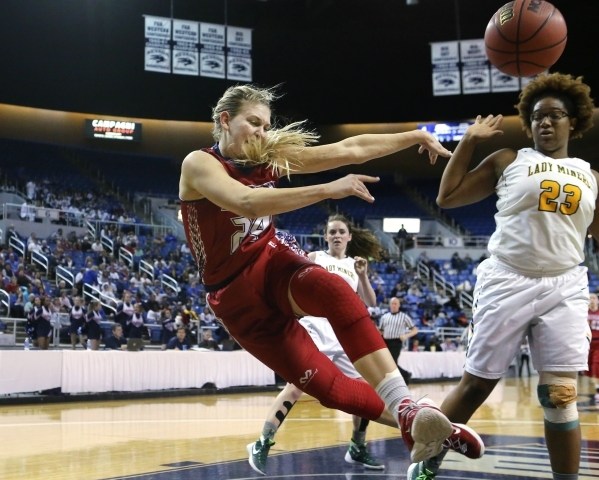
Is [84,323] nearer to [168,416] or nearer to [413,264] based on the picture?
[168,416]

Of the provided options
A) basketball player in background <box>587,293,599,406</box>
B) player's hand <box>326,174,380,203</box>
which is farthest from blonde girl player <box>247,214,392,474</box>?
basketball player in background <box>587,293,599,406</box>

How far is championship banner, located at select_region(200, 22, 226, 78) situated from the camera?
2423cm

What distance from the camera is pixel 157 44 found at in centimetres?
2372

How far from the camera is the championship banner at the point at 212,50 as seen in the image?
24234mm

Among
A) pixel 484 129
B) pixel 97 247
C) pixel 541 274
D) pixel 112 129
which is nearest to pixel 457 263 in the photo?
pixel 97 247

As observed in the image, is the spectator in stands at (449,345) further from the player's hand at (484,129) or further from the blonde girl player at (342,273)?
the player's hand at (484,129)

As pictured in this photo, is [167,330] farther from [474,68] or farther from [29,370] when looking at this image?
[474,68]

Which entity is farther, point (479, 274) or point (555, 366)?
point (479, 274)

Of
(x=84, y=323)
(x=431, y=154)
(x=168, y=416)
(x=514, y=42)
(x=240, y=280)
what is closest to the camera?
(x=240, y=280)

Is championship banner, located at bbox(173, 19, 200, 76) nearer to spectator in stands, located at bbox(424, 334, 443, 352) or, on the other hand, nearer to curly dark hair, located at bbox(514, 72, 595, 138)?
spectator in stands, located at bbox(424, 334, 443, 352)

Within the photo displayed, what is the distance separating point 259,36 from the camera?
2719 centimetres

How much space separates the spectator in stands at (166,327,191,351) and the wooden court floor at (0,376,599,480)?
3937 mm

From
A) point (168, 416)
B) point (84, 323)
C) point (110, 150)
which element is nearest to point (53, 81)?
point (110, 150)

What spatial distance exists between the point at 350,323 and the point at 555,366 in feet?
3.77
